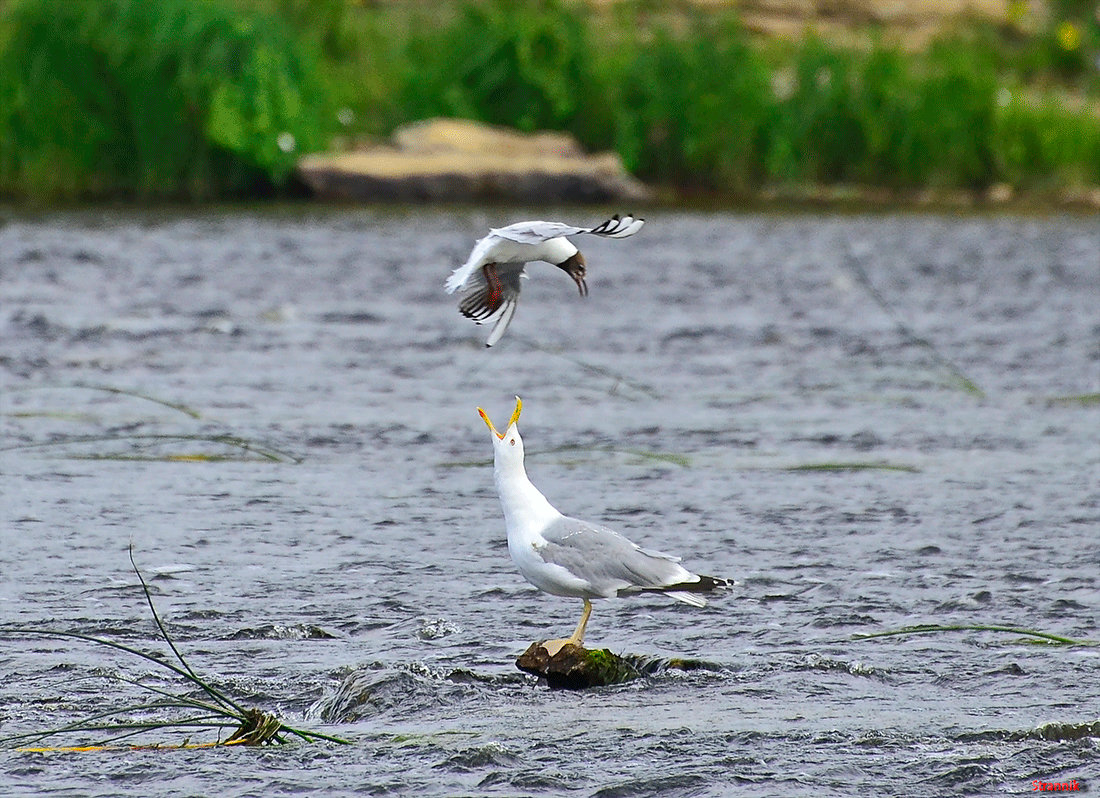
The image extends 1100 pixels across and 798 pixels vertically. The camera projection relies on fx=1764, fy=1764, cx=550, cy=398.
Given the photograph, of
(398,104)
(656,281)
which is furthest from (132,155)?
(656,281)

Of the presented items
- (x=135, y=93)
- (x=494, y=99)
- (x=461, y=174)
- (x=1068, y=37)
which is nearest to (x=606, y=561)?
(x=135, y=93)

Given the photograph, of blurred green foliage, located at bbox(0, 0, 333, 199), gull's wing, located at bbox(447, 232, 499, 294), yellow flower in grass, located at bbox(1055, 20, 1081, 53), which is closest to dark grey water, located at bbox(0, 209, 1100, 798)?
gull's wing, located at bbox(447, 232, 499, 294)

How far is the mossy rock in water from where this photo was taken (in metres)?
5.14

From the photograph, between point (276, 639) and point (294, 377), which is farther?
point (294, 377)

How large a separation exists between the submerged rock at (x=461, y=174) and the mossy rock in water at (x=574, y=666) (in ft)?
56.4

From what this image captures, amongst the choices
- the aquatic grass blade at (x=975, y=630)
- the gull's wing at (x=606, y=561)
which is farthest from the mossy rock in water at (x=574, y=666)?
the aquatic grass blade at (x=975, y=630)

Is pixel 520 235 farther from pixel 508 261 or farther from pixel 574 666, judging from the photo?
pixel 574 666

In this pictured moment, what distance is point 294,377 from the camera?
10.8m

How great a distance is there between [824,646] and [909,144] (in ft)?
57.8

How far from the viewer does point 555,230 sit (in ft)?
15.8

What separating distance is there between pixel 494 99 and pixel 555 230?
63.8 ft

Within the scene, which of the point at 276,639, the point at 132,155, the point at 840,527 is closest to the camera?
the point at 276,639

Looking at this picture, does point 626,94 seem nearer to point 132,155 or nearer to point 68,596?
point 132,155
